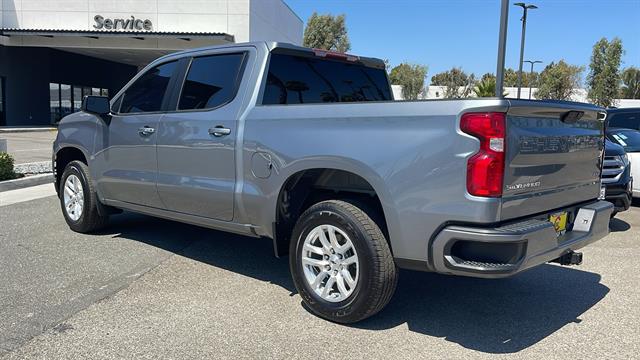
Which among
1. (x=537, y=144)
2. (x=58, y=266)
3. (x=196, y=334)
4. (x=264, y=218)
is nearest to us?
(x=537, y=144)

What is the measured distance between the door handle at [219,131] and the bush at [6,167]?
6906 millimetres

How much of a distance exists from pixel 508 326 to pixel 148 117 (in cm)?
362

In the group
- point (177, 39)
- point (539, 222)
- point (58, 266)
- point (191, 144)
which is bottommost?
point (58, 266)

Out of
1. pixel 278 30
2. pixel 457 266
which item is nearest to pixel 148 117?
pixel 457 266

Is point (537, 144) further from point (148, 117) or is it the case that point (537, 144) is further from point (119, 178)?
point (119, 178)

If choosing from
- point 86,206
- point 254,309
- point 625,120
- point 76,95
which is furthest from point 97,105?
point 76,95

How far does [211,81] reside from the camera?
16.3 feet

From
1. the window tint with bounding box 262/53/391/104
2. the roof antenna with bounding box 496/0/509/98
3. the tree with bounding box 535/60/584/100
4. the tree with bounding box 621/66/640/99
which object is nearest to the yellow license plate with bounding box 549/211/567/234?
the window tint with bounding box 262/53/391/104

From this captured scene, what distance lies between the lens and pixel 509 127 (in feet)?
10.8

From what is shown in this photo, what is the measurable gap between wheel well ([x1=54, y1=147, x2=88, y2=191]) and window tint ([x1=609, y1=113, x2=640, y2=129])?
28.4 feet

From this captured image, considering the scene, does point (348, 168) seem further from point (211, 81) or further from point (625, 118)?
point (625, 118)

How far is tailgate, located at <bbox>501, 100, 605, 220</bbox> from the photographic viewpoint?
335 cm

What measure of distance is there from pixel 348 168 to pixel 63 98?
33068 mm

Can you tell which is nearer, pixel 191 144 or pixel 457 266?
pixel 457 266
